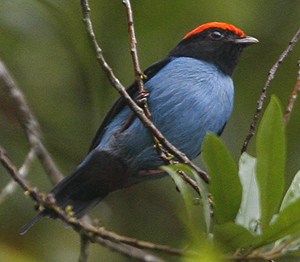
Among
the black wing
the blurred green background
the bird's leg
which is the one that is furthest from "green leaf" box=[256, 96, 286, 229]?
the blurred green background

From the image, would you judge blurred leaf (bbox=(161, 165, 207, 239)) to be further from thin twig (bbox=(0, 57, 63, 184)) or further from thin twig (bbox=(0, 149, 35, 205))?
thin twig (bbox=(0, 57, 63, 184))

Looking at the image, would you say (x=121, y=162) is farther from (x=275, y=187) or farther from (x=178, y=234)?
(x=275, y=187)

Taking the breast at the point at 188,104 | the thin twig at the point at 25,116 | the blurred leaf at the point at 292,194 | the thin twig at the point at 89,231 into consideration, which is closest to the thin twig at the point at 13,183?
the thin twig at the point at 25,116

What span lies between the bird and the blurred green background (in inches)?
32.8

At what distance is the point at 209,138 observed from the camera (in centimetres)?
234

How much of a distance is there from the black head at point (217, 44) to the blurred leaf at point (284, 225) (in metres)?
2.55

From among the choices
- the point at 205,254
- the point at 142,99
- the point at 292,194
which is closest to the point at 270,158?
the point at 205,254

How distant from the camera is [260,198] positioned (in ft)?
7.73

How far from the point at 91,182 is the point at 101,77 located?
136cm

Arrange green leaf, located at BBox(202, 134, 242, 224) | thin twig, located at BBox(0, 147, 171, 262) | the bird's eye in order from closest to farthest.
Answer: thin twig, located at BBox(0, 147, 171, 262) → green leaf, located at BBox(202, 134, 242, 224) → the bird's eye

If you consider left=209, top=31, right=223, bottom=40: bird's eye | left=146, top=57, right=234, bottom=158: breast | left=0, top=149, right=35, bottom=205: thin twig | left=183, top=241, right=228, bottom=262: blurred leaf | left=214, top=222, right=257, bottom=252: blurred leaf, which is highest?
left=183, top=241, right=228, bottom=262: blurred leaf

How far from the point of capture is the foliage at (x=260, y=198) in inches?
89.4

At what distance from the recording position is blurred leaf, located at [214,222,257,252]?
7.79 ft

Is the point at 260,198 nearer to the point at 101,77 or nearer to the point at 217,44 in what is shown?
the point at 217,44
